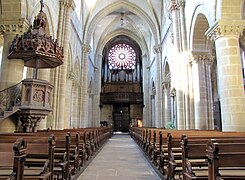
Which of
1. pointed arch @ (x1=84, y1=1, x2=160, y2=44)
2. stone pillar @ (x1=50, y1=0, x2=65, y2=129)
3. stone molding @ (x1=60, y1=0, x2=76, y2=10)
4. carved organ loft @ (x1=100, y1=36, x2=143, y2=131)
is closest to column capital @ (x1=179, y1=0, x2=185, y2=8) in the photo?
stone molding @ (x1=60, y1=0, x2=76, y2=10)

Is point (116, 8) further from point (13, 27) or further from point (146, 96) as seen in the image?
point (13, 27)

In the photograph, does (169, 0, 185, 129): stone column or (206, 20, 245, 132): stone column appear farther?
(169, 0, 185, 129): stone column

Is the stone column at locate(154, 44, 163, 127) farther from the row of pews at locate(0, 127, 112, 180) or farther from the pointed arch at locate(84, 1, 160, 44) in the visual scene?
the row of pews at locate(0, 127, 112, 180)

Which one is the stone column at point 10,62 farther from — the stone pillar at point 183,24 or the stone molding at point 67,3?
the stone pillar at point 183,24

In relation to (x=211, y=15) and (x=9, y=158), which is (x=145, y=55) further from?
(x=9, y=158)

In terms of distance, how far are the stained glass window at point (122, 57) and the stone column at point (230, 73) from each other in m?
24.6

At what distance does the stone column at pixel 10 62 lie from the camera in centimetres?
788

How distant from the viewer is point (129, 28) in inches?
1115

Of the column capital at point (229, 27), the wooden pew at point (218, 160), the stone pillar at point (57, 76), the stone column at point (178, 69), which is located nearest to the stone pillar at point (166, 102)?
the stone column at point (178, 69)

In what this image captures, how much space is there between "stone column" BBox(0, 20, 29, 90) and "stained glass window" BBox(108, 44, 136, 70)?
24.1 meters

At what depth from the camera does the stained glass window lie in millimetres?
32094

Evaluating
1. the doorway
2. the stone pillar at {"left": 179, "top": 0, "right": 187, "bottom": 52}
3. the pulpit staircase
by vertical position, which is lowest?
the doorway

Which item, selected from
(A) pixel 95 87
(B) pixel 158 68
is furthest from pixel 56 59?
(A) pixel 95 87

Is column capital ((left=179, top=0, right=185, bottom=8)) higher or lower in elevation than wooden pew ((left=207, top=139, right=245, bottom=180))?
higher
